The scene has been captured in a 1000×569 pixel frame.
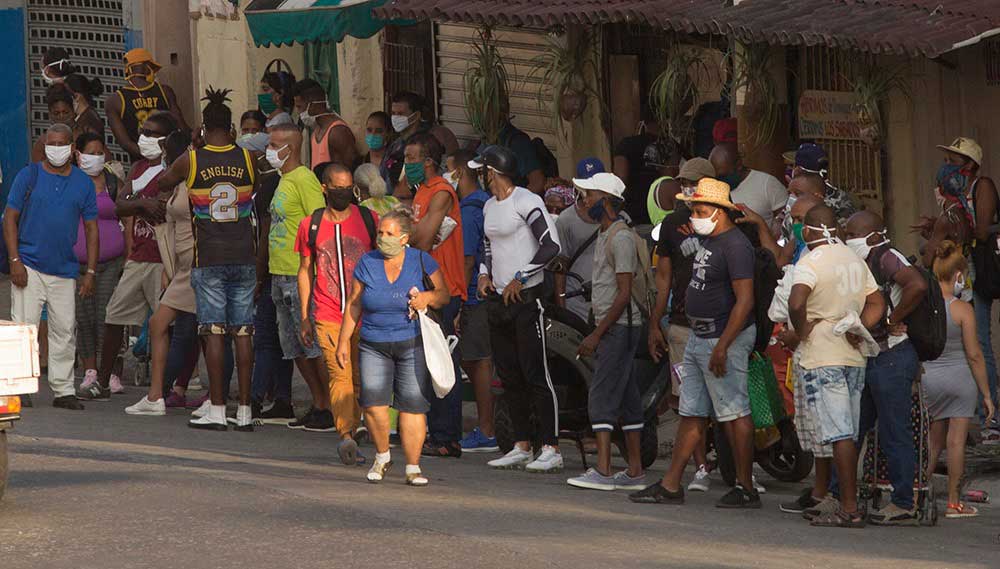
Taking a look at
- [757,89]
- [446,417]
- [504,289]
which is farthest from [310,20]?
[504,289]

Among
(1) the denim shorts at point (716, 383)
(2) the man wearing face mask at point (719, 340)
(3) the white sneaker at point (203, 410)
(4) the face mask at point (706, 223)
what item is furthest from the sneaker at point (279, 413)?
(4) the face mask at point (706, 223)

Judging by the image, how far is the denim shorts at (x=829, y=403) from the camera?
415 inches

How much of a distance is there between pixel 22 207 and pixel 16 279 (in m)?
0.53

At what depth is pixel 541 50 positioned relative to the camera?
17984mm

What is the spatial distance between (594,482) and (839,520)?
1.71 m

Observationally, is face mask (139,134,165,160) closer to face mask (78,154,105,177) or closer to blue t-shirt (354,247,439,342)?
face mask (78,154,105,177)

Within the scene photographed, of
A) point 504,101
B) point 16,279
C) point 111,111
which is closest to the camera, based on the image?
point 16,279

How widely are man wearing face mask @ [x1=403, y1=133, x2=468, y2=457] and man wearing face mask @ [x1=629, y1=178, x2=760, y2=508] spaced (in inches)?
85.7

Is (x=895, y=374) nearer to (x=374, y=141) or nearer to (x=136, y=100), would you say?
(x=374, y=141)

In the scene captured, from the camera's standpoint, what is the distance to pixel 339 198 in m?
12.5

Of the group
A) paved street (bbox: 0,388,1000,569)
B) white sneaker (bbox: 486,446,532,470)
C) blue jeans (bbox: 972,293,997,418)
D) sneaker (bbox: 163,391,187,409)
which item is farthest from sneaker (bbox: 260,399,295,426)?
blue jeans (bbox: 972,293,997,418)

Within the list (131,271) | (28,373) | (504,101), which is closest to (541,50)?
(504,101)

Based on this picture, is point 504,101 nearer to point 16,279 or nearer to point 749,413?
point 16,279

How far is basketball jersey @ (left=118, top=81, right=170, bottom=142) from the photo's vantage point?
1992 centimetres
